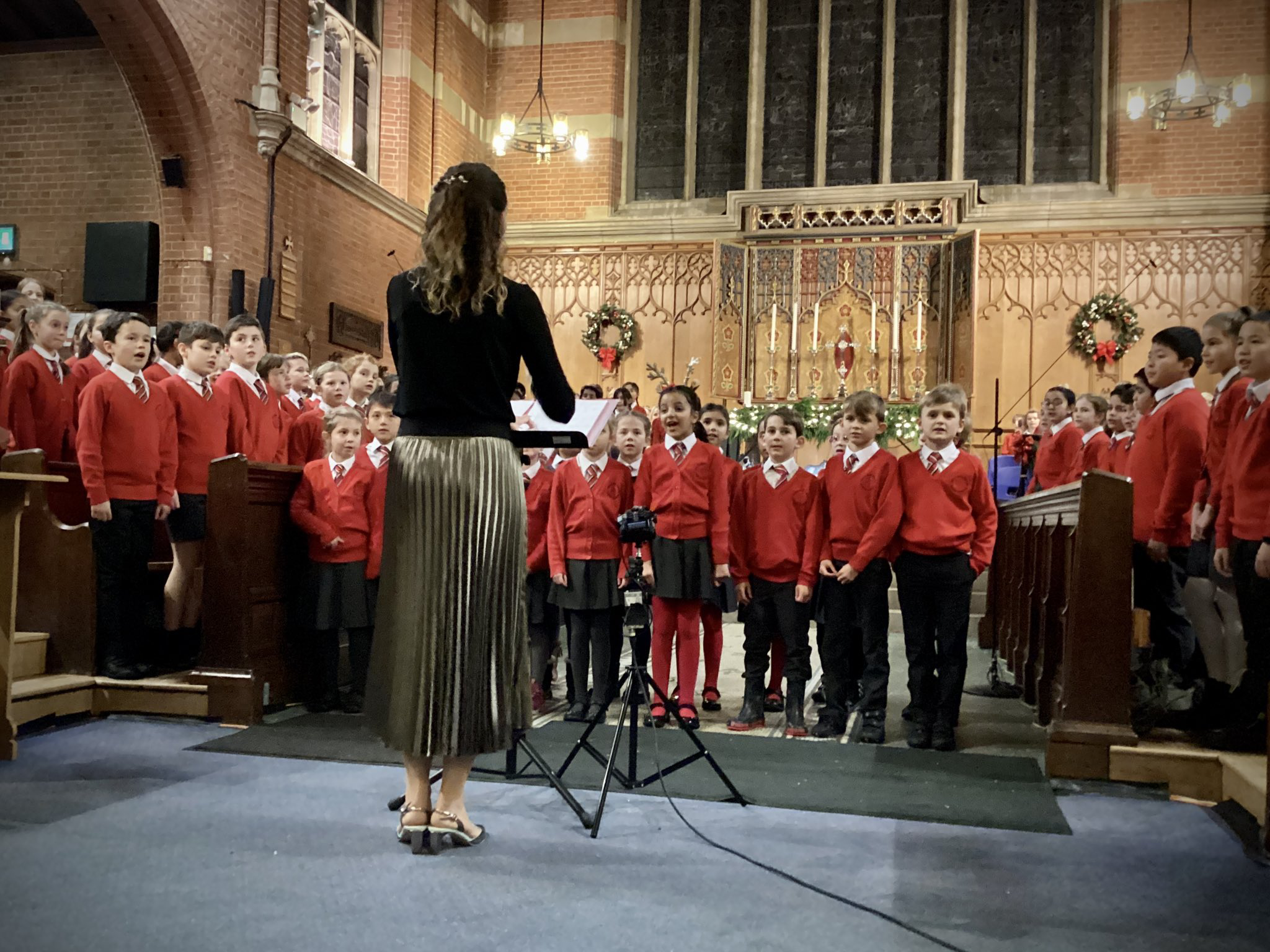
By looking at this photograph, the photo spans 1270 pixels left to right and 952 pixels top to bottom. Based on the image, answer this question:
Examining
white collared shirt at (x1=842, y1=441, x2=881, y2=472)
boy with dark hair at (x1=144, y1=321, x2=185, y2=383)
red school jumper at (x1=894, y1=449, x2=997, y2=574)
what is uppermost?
boy with dark hair at (x1=144, y1=321, x2=185, y2=383)

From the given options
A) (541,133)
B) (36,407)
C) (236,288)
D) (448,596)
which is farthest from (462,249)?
(541,133)

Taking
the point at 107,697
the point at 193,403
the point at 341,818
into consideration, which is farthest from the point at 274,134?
the point at 341,818

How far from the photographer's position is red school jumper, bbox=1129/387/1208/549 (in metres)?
4.27

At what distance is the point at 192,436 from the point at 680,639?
2476mm

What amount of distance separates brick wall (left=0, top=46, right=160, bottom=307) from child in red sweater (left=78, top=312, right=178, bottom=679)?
23.2 feet

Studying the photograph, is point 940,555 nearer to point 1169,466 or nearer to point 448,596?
point 1169,466

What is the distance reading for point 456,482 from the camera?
2.70 meters

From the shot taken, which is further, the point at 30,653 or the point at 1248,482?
the point at 30,653

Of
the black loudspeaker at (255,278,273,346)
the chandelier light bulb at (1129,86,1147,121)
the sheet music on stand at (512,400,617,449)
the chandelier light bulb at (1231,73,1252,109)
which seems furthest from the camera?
the chandelier light bulb at (1129,86,1147,121)

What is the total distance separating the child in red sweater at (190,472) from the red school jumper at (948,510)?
3169 mm

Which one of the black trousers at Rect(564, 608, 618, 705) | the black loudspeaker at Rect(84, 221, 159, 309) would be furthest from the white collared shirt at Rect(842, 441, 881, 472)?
the black loudspeaker at Rect(84, 221, 159, 309)

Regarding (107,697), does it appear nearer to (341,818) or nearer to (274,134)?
(341,818)

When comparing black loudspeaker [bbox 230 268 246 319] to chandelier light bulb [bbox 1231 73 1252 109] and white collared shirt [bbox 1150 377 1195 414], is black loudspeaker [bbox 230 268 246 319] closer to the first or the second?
white collared shirt [bbox 1150 377 1195 414]

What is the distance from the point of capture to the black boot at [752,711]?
471 cm
